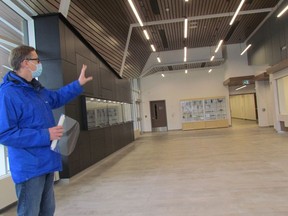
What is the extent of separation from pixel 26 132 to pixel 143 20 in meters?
11.1

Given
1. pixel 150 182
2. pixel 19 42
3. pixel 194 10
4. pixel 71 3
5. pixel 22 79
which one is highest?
pixel 194 10

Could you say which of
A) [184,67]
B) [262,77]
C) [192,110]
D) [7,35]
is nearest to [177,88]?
[184,67]

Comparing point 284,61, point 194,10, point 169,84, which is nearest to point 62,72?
point 194,10

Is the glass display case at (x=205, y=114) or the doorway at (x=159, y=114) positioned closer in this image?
the glass display case at (x=205, y=114)

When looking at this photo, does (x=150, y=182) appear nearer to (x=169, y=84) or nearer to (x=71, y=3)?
(x=71, y=3)

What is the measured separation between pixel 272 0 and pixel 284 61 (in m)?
2.47

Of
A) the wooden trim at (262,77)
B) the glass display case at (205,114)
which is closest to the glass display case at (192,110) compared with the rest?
the glass display case at (205,114)

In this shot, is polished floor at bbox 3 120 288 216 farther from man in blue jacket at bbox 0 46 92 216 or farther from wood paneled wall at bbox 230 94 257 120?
wood paneled wall at bbox 230 94 257 120

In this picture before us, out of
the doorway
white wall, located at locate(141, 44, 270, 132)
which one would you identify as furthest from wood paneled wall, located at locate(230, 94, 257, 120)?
the doorway

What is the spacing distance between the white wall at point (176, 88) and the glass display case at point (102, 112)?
818 cm

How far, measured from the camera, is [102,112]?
29.4 feet

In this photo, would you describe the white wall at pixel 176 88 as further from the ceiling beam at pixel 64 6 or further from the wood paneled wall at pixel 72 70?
the ceiling beam at pixel 64 6

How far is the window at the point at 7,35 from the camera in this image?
15.2 ft

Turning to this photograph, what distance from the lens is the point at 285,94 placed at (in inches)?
516
